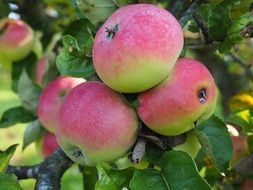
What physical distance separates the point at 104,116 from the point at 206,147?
7.8 inches

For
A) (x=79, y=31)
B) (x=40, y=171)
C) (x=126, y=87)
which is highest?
(x=126, y=87)

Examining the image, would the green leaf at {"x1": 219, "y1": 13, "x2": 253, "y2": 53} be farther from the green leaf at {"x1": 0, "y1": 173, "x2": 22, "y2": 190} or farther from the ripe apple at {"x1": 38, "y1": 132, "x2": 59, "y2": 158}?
the ripe apple at {"x1": 38, "y1": 132, "x2": 59, "y2": 158}

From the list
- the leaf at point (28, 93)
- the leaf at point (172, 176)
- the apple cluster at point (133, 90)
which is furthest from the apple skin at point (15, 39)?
the leaf at point (172, 176)

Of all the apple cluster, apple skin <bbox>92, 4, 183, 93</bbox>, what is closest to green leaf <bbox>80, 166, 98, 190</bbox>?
the apple cluster

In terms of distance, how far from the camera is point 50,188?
100cm

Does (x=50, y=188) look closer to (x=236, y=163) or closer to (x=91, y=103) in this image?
(x=91, y=103)

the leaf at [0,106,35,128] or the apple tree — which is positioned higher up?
the apple tree

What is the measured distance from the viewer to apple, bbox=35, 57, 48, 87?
63.2 inches

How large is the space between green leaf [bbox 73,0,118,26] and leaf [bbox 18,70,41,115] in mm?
554

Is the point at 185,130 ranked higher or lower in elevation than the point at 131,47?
lower

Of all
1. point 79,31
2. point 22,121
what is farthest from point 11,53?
point 79,31

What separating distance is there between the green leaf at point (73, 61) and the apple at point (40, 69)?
1.96 ft

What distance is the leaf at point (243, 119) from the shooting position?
3.89 ft

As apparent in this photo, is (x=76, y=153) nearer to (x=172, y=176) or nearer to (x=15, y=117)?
(x=172, y=176)
